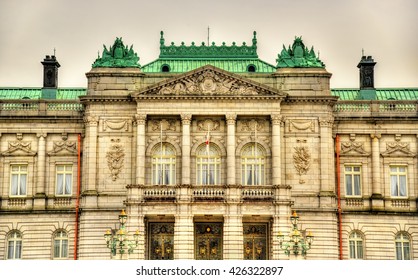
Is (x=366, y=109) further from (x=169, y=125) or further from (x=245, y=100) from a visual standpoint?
Result: (x=169, y=125)

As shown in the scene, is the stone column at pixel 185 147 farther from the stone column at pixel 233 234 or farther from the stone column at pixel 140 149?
the stone column at pixel 233 234

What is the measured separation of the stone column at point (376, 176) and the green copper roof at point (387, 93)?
4.43 meters

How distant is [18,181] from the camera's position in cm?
4928

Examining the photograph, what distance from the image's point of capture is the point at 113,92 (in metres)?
48.2

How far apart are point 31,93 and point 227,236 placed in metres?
18.3

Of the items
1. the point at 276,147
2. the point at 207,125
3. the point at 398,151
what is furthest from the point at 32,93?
the point at 398,151

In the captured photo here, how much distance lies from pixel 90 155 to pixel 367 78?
65.7 feet

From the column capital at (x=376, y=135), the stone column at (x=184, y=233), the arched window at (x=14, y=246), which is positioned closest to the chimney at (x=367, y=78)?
the column capital at (x=376, y=135)

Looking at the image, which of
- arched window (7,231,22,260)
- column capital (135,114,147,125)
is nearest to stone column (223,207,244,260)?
column capital (135,114,147,125)

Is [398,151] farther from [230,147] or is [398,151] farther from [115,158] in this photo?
[115,158]

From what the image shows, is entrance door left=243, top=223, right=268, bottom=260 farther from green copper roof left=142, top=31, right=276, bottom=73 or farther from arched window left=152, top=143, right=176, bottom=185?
green copper roof left=142, top=31, right=276, bottom=73

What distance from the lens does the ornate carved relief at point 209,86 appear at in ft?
155

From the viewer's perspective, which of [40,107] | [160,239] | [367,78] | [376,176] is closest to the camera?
[160,239]
